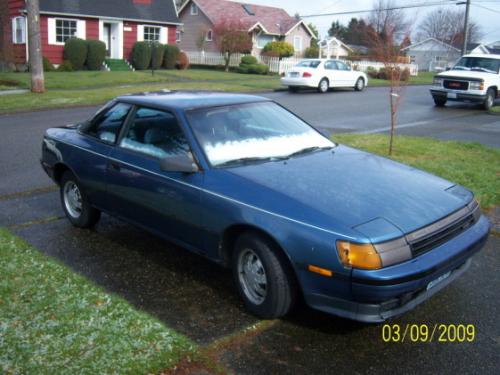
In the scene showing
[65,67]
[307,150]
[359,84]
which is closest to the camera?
[307,150]

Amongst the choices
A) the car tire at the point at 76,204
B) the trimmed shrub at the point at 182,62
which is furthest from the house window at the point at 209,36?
the car tire at the point at 76,204

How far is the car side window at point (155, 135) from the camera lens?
4688mm

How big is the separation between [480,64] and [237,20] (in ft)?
87.0

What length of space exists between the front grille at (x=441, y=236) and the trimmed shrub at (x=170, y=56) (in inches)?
1254

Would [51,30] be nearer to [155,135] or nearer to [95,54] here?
[95,54]

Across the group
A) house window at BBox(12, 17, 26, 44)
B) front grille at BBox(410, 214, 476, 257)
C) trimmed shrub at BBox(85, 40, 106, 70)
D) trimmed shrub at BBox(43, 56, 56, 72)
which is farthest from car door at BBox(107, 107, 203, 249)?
house window at BBox(12, 17, 26, 44)

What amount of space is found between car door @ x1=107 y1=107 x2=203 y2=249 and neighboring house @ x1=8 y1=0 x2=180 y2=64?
2785 centimetres

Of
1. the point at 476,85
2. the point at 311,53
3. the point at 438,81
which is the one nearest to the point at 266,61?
the point at 311,53

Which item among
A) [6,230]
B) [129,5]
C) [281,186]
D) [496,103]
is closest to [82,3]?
[129,5]

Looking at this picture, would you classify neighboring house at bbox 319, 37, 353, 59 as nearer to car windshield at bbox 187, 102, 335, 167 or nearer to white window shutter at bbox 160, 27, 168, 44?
white window shutter at bbox 160, 27, 168, 44

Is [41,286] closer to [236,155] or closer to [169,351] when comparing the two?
[169,351]

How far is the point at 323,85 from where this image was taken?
24.6 m

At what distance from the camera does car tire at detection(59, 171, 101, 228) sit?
5754mm

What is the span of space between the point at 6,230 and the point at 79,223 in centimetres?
72
